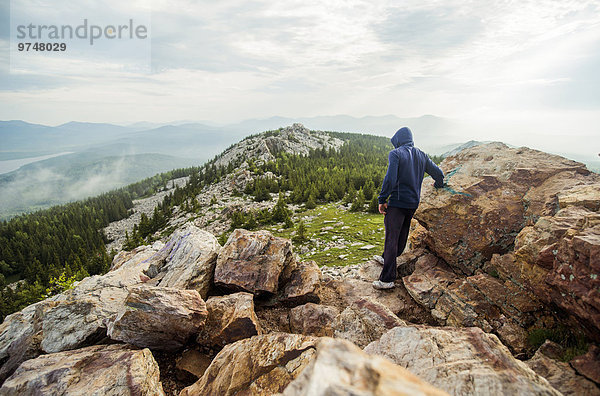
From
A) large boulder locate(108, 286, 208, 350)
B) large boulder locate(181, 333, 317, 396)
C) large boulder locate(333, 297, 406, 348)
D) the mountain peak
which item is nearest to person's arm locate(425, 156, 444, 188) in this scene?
large boulder locate(333, 297, 406, 348)

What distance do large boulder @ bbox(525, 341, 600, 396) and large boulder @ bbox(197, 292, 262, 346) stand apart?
5152 mm

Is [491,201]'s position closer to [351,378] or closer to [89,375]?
[351,378]

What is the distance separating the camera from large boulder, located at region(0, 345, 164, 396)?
443cm

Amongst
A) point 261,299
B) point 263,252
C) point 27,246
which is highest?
point 263,252

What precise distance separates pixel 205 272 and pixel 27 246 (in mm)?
66450

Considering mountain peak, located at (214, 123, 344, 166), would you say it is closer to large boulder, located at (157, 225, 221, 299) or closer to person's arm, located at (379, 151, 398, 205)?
large boulder, located at (157, 225, 221, 299)

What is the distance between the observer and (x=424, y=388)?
2145 millimetres

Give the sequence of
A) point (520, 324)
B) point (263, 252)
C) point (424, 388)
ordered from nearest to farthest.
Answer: point (424, 388) → point (520, 324) → point (263, 252)

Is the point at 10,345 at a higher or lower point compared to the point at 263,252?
lower

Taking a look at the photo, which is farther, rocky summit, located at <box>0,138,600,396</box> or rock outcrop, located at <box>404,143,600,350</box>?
rock outcrop, located at <box>404,143,600,350</box>

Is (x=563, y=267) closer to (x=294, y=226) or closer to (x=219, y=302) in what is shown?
(x=219, y=302)

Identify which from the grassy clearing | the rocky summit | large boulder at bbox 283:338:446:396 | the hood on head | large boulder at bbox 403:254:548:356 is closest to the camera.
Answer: large boulder at bbox 283:338:446:396

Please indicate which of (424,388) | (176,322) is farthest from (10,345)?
(424,388)

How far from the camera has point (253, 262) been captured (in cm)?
824
